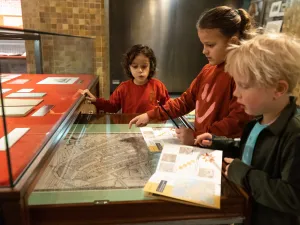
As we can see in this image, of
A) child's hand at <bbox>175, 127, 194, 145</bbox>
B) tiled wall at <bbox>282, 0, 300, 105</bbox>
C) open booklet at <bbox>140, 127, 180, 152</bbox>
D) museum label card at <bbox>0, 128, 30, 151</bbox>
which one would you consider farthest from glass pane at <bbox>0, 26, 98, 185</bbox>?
tiled wall at <bbox>282, 0, 300, 105</bbox>

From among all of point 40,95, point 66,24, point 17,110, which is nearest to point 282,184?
point 17,110

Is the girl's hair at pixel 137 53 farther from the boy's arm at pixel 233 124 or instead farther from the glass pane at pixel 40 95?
the boy's arm at pixel 233 124

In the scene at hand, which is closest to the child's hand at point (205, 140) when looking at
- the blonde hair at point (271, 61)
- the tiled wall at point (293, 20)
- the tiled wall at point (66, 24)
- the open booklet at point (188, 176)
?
the open booklet at point (188, 176)

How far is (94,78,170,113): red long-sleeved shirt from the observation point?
183cm

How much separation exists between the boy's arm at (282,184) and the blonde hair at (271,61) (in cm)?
16

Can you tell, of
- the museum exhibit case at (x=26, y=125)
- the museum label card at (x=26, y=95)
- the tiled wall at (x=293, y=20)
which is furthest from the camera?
the tiled wall at (x=293, y=20)

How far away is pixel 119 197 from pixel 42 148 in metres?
0.25

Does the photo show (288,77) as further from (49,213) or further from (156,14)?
(156,14)

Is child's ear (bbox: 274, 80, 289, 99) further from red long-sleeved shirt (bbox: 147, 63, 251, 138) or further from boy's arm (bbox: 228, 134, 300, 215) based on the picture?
red long-sleeved shirt (bbox: 147, 63, 251, 138)

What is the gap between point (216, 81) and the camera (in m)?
1.22

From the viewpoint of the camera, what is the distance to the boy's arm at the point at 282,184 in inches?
27.1

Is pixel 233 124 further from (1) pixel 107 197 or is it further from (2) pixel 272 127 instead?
(1) pixel 107 197

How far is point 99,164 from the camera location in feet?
3.15

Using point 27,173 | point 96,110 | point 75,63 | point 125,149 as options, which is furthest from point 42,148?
point 75,63
